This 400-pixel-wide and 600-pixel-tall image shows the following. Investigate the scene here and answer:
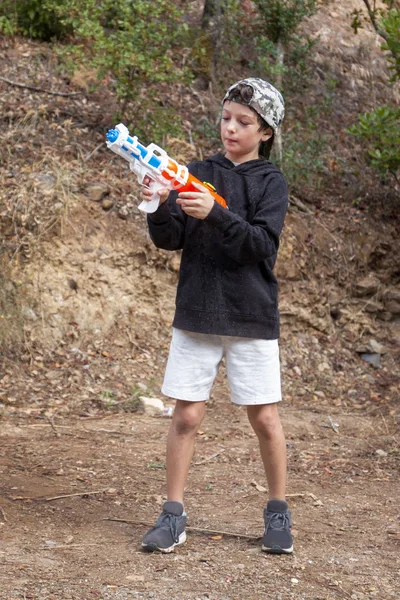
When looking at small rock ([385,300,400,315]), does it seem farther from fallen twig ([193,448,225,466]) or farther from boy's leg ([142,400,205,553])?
boy's leg ([142,400,205,553])

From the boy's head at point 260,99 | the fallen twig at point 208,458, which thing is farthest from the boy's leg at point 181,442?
the fallen twig at point 208,458

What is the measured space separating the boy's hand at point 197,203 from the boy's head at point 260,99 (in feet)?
1.60

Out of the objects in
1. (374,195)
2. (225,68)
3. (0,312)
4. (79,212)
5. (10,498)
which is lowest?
(10,498)

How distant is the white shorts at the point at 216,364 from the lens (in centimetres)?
320

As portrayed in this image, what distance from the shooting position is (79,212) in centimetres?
637

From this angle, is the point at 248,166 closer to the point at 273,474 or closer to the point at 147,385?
the point at 273,474

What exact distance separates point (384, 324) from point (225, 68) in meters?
3.13

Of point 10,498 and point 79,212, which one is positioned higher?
point 79,212

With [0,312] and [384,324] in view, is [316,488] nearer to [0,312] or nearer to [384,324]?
[0,312]

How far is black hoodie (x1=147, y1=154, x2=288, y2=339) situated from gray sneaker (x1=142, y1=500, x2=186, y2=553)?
724 mm

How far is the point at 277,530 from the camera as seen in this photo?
326 cm

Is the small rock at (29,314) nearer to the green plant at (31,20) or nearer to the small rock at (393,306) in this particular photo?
the green plant at (31,20)

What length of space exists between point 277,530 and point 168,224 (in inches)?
50.4

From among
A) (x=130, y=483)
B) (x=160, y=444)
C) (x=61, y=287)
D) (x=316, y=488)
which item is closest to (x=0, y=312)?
(x=61, y=287)
